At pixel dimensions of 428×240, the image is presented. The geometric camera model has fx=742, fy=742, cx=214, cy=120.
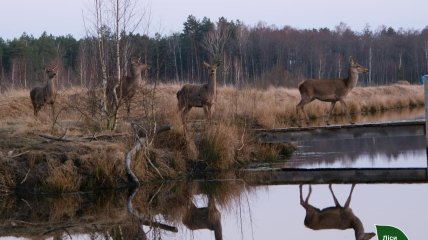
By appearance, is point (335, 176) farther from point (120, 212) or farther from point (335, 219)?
point (120, 212)

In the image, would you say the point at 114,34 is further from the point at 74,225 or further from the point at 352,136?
the point at 74,225

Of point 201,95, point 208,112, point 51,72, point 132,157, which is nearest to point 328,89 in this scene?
point 201,95

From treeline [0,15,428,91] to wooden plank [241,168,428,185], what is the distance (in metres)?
29.0

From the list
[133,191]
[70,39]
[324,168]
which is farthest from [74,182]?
[70,39]

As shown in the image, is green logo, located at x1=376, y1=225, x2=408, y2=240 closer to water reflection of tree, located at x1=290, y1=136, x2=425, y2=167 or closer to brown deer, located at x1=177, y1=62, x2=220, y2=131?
water reflection of tree, located at x1=290, y1=136, x2=425, y2=167

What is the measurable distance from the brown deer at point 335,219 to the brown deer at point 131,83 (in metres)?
6.63

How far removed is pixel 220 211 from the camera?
38.8ft

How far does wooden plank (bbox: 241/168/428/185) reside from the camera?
1420 cm

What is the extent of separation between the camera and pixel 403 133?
15547mm

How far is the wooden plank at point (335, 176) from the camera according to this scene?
14203 millimetres


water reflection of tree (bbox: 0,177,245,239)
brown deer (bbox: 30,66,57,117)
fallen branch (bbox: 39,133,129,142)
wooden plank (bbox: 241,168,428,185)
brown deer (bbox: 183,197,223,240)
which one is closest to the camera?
water reflection of tree (bbox: 0,177,245,239)

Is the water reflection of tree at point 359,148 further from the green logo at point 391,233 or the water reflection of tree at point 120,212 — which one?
the green logo at point 391,233

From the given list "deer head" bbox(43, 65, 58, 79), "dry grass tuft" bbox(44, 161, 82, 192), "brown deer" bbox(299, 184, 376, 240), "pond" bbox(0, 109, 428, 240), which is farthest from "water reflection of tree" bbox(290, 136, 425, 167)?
"deer head" bbox(43, 65, 58, 79)

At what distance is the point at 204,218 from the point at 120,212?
140 cm
